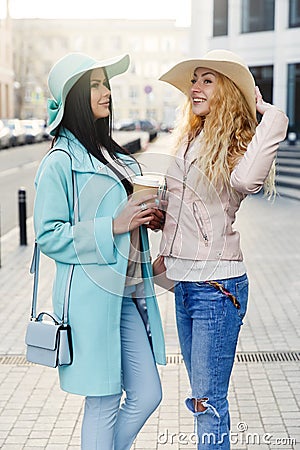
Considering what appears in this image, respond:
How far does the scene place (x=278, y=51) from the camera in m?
26.1

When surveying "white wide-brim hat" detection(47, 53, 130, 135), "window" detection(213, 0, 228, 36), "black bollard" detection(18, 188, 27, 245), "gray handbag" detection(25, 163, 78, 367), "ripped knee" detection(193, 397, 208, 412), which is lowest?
"black bollard" detection(18, 188, 27, 245)

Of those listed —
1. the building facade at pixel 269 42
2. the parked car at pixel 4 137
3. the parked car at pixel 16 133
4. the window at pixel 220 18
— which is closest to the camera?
the building facade at pixel 269 42

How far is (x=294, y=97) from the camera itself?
1035 inches

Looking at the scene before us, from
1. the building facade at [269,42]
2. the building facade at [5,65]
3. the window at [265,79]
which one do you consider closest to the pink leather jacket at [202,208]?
the building facade at [269,42]

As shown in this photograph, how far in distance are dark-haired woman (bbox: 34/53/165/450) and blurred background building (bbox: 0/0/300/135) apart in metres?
0.49

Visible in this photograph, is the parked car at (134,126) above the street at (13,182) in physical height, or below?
below

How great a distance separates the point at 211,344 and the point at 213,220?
0.50m

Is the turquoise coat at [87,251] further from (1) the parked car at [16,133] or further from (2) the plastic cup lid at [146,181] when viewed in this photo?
(1) the parked car at [16,133]

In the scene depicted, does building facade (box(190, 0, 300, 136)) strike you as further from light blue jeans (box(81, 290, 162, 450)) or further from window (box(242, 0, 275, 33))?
light blue jeans (box(81, 290, 162, 450))

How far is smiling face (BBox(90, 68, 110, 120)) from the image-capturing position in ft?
10.1

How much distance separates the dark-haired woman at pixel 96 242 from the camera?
9.80 feet

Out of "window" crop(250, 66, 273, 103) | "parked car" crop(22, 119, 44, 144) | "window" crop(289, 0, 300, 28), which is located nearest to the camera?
"window" crop(289, 0, 300, 28)

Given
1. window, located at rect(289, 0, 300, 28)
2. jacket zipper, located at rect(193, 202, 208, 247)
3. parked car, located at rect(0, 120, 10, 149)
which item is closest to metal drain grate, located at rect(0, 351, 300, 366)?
jacket zipper, located at rect(193, 202, 208, 247)

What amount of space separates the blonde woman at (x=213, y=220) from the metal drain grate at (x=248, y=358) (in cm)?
250
